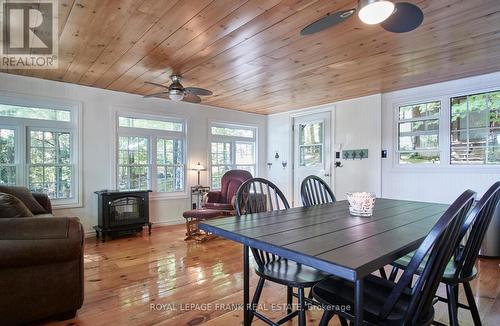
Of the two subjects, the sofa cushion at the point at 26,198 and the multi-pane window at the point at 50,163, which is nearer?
the sofa cushion at the point at 26,198

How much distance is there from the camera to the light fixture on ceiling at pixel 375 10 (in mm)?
1589

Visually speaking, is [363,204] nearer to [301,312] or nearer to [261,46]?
[301,312]

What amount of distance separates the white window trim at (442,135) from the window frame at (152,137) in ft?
12.0

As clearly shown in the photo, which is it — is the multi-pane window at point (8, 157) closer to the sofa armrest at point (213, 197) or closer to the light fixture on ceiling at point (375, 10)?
the sofa armrest at point (213, 197)

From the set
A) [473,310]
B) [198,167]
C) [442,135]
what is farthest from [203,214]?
[442,135]

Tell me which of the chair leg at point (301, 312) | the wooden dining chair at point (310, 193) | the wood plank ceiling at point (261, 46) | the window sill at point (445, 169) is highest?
the wood plank ceiling at point (261, 46)

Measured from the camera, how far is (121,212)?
14.2 ft

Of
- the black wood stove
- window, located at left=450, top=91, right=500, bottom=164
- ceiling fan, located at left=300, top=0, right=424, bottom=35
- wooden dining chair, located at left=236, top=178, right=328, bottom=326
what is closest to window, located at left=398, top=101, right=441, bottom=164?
window, located at left=450, top=91, right=500, bottom=164

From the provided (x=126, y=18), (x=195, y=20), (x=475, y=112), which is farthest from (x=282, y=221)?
(x=475, y=112)

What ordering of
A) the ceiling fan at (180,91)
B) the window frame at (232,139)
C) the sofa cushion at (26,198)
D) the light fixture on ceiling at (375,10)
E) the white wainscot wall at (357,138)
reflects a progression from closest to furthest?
the light fixture on ceiling at (375,10) < the sofa cushion at (26,198) < the ceiling fan at (180,91) < the white wainscot wall at (357,138) < the window frame at (232,139)

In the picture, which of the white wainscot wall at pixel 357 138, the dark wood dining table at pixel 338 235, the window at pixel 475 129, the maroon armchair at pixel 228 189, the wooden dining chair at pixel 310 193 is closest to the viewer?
the dark wood dining table at pixel 338 235

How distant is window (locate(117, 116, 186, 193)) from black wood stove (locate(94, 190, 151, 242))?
0.45m

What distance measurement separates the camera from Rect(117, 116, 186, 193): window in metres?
4.77

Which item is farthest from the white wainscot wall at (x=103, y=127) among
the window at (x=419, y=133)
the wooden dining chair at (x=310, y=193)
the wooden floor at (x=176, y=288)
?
the window at (x=419, y=133)
